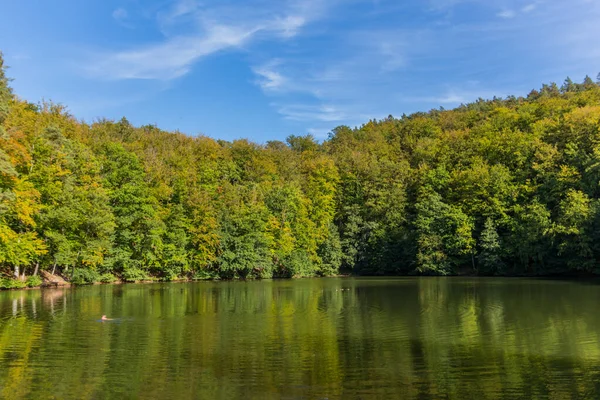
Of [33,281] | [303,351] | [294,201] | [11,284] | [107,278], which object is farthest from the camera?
[294,201]

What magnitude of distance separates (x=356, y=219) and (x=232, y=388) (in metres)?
66.9

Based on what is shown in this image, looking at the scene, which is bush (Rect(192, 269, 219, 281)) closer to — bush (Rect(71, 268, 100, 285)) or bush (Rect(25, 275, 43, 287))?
bush (Rect(71, 268, 100, 285))

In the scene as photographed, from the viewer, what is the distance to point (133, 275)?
5259 centimetres

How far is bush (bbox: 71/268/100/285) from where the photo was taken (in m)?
46.3

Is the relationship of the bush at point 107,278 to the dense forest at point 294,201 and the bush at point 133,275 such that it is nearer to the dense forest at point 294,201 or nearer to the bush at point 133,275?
the dense forest at point 294,201

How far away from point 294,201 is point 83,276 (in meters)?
33.0

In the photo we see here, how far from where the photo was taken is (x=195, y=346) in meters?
16.2

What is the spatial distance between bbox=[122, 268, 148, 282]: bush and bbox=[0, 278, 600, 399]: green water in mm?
24451

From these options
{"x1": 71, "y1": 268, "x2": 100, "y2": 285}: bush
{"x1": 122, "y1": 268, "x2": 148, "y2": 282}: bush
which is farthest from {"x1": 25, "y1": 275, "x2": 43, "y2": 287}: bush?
{"x1": 122, "y1": 268, "x2": 148, "y2": 282}: bush

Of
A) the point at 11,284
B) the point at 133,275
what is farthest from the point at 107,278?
the point at 11,284

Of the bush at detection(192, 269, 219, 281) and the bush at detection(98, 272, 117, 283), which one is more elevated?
the bush at detection(98, 272, 117, 283)

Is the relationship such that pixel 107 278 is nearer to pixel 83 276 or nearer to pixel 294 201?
pixel 83 276

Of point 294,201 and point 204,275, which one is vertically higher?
point 294,201

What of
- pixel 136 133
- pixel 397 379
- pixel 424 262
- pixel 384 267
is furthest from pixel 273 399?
pixel 136 133
